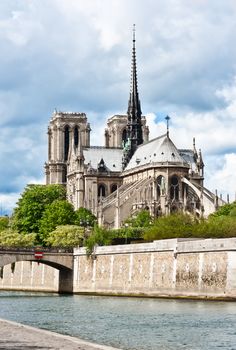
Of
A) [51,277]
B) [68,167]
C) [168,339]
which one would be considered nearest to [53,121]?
[68,167]

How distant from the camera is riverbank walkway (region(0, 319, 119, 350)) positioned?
30328mm

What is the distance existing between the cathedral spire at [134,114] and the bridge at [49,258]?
63298 mm

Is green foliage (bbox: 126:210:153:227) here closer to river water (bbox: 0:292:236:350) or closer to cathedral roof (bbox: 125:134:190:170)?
cathedral roof (bbox: 125:134:190:170)

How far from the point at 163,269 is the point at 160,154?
68.7 m

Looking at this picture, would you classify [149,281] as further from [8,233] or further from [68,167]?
[68,167]

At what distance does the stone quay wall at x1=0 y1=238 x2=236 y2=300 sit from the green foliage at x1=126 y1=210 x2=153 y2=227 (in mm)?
22182

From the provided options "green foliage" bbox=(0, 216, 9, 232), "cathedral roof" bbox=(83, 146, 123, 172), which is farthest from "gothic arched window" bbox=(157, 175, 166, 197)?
"green foliage" bbox=(0, 216, 9, 232)

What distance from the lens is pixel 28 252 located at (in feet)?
293

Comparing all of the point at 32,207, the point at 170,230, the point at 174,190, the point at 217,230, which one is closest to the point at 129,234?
the point at 170,230

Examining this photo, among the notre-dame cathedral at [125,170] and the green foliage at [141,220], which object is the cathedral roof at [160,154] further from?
the green foliage at [141,220]

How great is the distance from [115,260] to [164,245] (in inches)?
406

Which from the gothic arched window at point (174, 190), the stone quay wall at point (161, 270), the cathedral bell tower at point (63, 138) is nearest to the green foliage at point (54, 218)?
the gothic arched window at point (174, 190)

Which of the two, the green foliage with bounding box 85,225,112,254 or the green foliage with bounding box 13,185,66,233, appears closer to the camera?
the green foliage with bounding box 85,225,112,254

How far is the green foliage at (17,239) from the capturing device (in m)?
116
